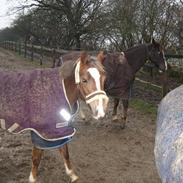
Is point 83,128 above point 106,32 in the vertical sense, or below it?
below

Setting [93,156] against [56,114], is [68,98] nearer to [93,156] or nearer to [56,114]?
[56,114]

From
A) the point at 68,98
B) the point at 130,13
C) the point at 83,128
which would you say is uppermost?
the point at 130,13

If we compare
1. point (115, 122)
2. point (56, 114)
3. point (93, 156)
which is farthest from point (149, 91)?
point (56, 114)

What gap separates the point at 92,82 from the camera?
3174 mm

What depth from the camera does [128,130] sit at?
609 centimetres

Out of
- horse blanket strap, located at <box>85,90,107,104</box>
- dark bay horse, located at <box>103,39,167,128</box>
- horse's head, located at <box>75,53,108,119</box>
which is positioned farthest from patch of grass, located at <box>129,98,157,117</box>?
horse blanket strap, located at <box>85,90,107,104</box>

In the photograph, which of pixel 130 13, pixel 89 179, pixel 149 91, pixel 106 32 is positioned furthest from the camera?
pixel 106 32

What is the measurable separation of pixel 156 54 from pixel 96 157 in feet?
8.84

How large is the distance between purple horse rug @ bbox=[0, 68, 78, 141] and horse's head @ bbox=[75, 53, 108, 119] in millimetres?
241

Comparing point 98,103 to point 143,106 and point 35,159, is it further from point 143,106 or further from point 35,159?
point 143,106

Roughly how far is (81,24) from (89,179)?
18.1m

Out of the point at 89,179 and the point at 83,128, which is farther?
the point at 83,128

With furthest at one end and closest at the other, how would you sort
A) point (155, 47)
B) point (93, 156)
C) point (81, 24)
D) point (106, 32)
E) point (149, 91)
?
point (81, 24)
point (106, 32)
point (149, 91)
point (155, 47)
point (93, 156)

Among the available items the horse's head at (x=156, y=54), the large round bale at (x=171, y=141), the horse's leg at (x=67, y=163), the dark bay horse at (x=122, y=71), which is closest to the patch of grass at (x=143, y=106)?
the horse's head at (x=156, y=54)
